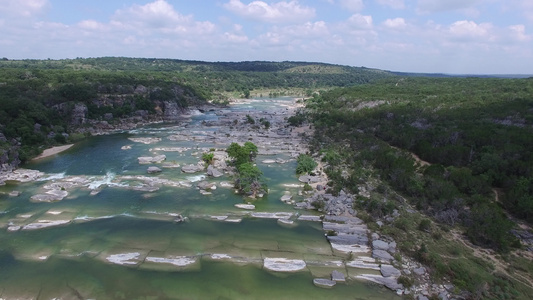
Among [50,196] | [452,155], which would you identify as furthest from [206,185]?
[452,155]

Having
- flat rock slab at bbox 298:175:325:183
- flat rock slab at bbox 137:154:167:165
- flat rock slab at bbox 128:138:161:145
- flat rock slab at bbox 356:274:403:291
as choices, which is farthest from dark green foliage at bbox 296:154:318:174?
flat rock slab at bbox 128:138:161:145

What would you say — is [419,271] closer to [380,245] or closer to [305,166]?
[380,245]

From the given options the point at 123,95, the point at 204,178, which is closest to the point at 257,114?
the point at 123,95

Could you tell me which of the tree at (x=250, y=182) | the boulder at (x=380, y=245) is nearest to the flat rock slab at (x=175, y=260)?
the tree at (x=250, y=182)

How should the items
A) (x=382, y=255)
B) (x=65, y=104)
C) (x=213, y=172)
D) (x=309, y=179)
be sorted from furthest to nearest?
(x=65, y=104) → (x=213, y=172) → (x=309, y=179) → (x=382, y=255)

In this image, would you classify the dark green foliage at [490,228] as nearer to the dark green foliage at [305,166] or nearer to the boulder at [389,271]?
the boulder at [389,271]

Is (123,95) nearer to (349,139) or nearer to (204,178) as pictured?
(204,178)
